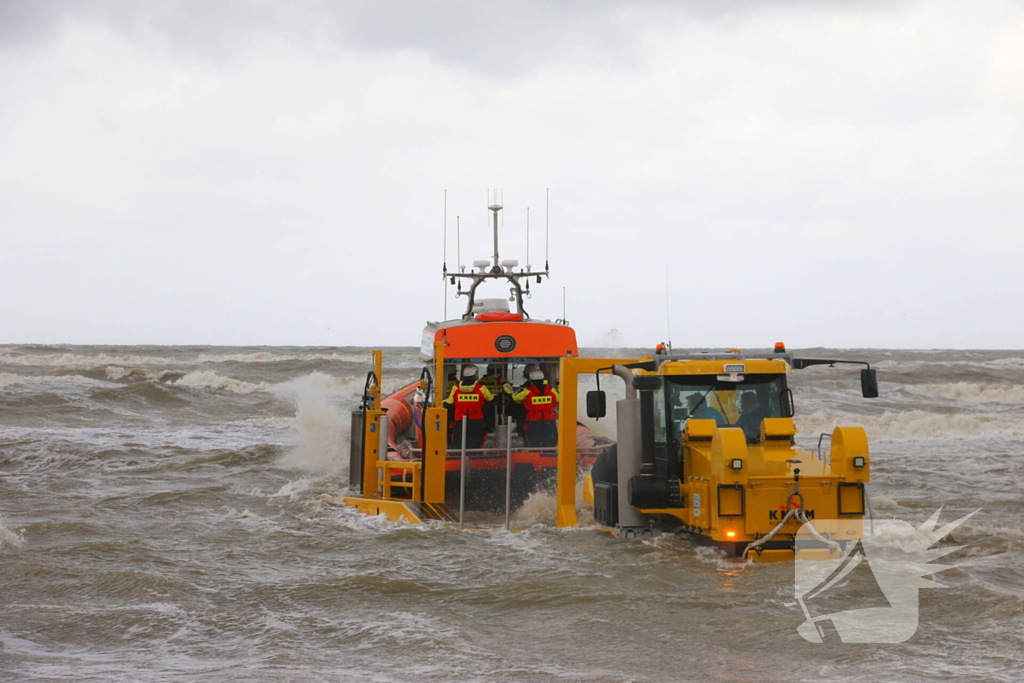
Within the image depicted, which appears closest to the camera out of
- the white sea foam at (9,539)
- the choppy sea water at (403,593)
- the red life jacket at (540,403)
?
the choppy sea water at (403,593)

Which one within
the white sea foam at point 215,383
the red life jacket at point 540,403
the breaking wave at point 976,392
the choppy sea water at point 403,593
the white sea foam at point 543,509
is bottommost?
the choppy sea water at point 403,593

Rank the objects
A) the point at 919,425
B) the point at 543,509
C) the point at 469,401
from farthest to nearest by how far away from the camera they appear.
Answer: the point at 919,425
the point at 469,401
the point at 543,509

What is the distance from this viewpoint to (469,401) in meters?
11.7

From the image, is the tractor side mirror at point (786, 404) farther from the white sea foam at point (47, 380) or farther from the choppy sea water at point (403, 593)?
the white sea foam at point (47, 380)

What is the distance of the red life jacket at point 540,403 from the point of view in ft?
39.8

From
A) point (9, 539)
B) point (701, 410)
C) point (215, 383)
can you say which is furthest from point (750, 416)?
point (215, 383)

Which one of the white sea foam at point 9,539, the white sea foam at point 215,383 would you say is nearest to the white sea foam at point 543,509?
the white sea foam at point 9,539

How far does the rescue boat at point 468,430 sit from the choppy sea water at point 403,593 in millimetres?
533

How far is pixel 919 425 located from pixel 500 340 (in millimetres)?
14274

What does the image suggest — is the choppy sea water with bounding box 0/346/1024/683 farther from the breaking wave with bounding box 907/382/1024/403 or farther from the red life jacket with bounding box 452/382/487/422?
the breaking wave with bounding box 907/382/1024/403

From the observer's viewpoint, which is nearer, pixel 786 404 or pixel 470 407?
pixel 786 404

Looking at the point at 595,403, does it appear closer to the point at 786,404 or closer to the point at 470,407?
the point at 786,404

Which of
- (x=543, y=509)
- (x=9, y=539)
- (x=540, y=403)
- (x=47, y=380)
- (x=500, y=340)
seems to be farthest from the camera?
(x=47, y=380)

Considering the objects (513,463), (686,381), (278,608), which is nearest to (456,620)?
(278,608)
